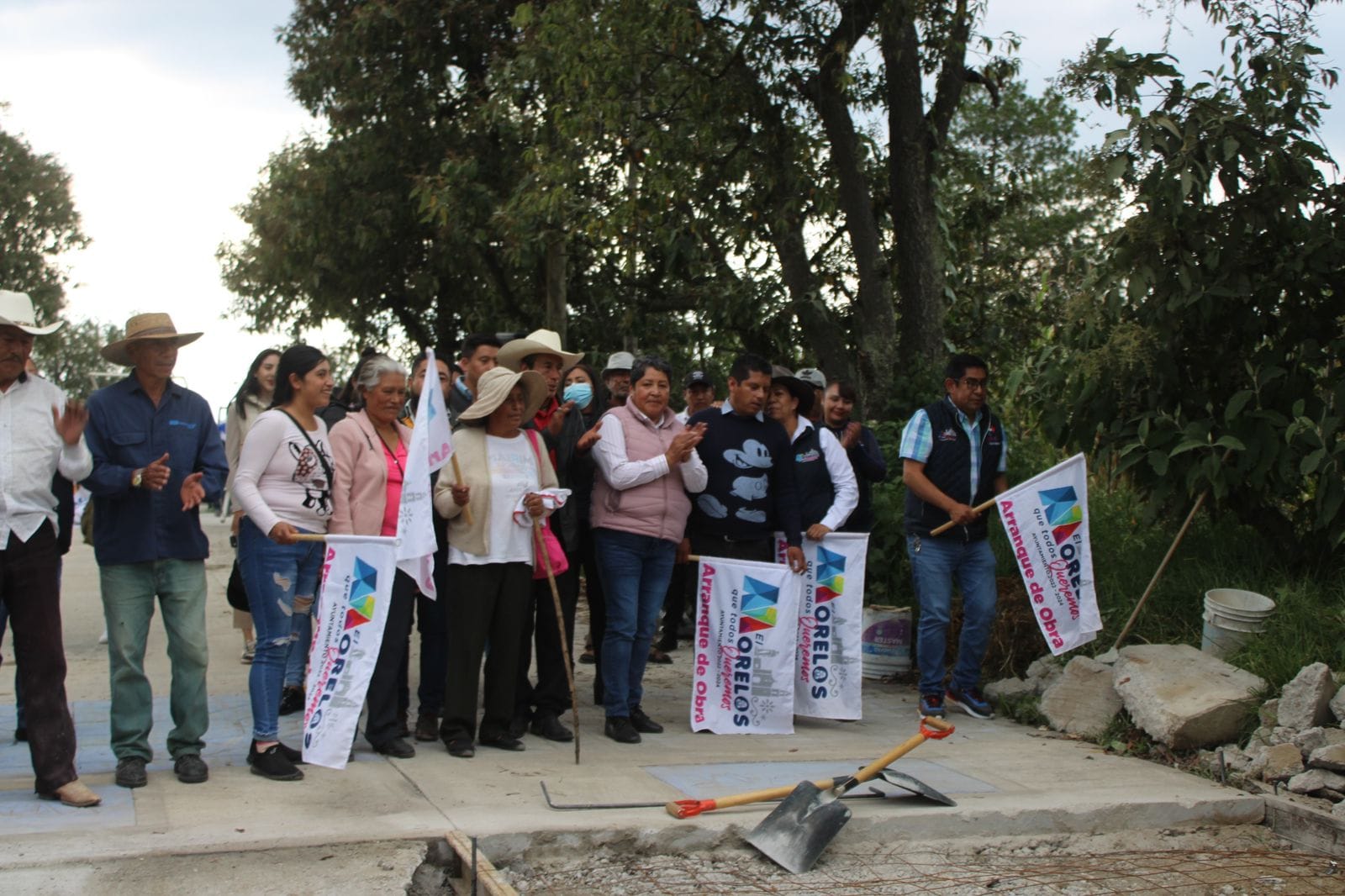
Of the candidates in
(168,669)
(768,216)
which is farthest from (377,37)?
(168,669)

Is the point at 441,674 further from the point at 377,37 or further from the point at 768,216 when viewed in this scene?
the point at 377,37

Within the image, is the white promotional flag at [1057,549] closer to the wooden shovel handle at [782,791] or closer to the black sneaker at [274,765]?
the wooden shovel handle at [782,791]

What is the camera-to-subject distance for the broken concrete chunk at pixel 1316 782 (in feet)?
18.9

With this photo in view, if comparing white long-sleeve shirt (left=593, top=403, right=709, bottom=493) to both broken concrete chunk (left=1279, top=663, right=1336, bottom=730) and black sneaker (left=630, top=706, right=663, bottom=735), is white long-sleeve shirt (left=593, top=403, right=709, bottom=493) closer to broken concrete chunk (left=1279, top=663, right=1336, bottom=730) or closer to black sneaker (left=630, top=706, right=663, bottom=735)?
black sneaker (left=630, top=706, right=663, bottom=735)

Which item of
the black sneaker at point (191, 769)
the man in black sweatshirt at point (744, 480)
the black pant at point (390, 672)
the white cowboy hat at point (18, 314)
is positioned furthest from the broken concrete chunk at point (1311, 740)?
the white cowboy hat at point (18, 314)

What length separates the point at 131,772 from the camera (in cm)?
540

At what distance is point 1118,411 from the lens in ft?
26.4

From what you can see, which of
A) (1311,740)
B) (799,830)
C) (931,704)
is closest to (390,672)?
(799,830)

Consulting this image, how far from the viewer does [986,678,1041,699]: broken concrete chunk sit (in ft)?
25.3

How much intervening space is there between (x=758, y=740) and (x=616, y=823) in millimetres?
1973

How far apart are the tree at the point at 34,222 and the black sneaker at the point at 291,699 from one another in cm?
3316

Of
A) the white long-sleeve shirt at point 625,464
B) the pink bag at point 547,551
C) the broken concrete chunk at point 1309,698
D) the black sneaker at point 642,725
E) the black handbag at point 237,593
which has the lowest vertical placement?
the black sneaker at point 642,725

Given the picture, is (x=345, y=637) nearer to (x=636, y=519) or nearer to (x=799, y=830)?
(x=636, y=519)

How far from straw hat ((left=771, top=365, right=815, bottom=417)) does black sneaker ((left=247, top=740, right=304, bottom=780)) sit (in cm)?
335
